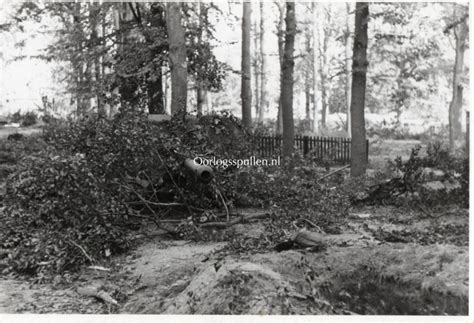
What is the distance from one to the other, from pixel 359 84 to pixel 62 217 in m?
7.36

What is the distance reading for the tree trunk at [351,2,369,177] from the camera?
11.0m

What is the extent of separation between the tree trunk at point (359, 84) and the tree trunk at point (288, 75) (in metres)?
2.10

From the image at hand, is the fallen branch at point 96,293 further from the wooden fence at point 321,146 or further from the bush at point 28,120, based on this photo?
the bush at point 28,120

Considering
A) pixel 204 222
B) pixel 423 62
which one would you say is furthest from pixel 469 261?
pixel 423 62

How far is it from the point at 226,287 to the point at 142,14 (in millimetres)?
10938

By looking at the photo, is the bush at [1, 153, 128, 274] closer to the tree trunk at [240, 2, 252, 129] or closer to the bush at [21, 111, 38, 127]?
the tree trunk at [240, 2, 252, 129]

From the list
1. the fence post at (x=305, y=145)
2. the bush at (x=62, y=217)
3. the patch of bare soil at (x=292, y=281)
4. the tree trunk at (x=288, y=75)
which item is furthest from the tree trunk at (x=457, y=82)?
the bush at (x=62, y=217)

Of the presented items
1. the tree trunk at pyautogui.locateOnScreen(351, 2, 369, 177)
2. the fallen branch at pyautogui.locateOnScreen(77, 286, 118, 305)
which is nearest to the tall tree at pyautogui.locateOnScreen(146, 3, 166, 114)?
the tree trunk at pyautogui.locateOnScreen(351, 2, 369, 177)

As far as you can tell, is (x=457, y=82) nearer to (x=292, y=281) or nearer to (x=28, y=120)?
(x=292, y=281)

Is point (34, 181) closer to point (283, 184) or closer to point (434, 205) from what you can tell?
point (283, 184)

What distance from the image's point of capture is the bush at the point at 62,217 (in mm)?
6039

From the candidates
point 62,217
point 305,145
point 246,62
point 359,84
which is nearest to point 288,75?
point 359,84

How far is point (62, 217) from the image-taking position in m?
6.50

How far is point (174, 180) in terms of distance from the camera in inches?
315
